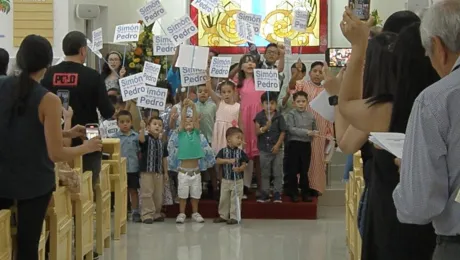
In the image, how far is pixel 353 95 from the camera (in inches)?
131

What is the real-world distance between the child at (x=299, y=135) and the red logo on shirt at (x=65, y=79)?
3.32m

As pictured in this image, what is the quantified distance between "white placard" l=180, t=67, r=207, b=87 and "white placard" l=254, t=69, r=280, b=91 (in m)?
0.59

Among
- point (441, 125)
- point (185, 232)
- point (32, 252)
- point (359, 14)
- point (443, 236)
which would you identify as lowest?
point (185, 232)

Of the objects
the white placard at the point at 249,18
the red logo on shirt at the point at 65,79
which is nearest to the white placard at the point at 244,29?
the white placard at the point at 249,18

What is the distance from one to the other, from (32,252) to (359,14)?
2.14 m

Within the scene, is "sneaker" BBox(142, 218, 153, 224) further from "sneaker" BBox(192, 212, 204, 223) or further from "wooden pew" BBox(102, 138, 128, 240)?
"wooden pew" BBox(102, 138, 128, 240)

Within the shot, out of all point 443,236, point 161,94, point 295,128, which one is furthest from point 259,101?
point 443,236

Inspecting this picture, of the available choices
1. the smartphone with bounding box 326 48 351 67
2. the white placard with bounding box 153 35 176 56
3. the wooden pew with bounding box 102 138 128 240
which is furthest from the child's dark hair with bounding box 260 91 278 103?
the wooden pew with bounding box 102 138 128 240

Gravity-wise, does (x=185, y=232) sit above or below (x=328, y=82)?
below

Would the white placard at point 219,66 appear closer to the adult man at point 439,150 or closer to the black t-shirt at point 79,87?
the black t-shirt at point 79,87

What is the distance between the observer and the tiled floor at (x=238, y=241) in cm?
710

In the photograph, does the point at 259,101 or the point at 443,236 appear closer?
the point at 443,236

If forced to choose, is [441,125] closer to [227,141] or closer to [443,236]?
[443,236]

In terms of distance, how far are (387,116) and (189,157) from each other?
214 inches
